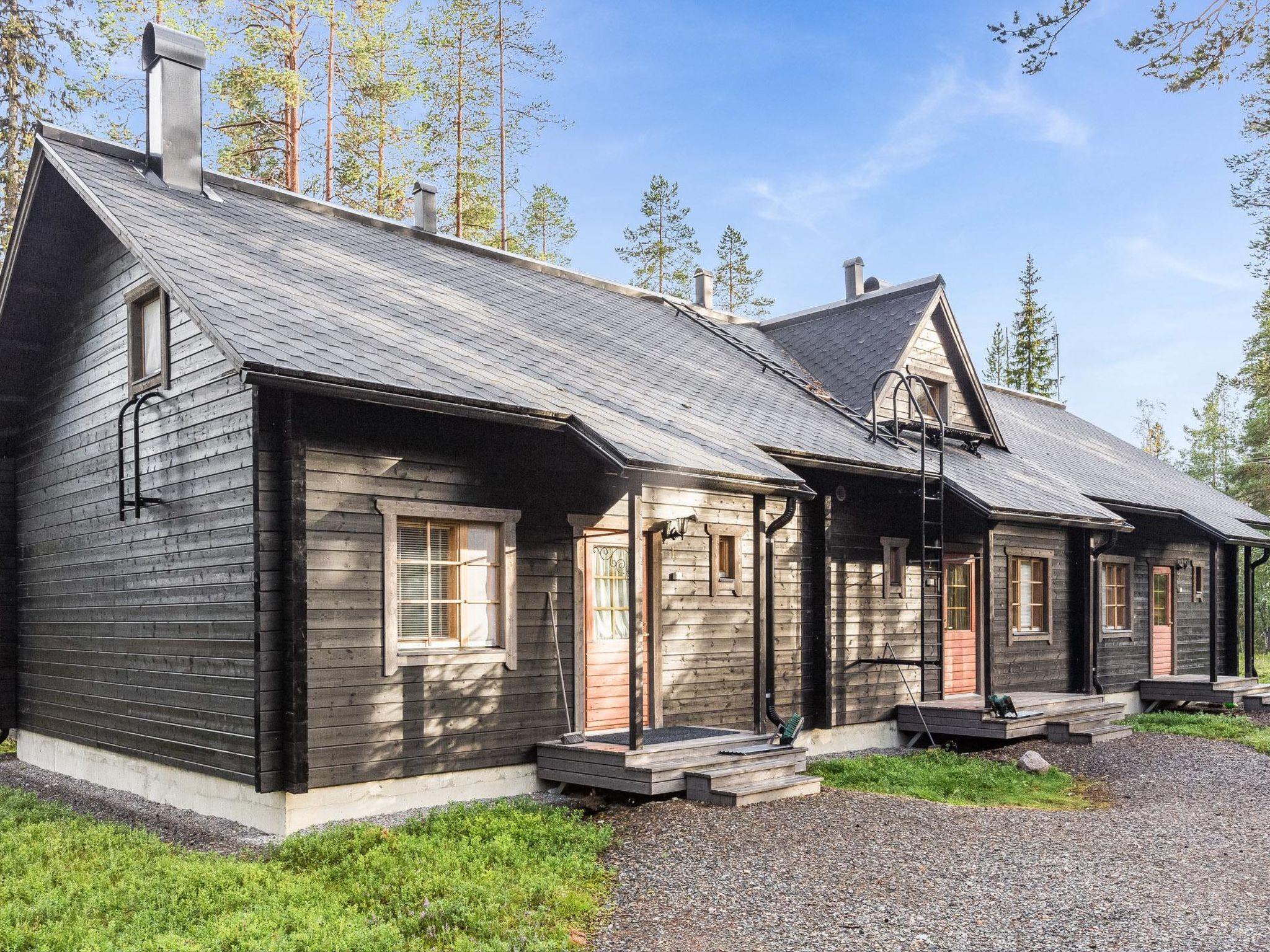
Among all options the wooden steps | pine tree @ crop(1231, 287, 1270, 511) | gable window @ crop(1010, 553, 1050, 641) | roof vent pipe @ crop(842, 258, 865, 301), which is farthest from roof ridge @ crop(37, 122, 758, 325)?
pine tree @ crop(1231, 287, 1270, 511)

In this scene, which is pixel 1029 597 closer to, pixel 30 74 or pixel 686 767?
pixel 686 767

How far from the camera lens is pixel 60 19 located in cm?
2109

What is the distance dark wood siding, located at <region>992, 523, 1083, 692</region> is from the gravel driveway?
5207mm

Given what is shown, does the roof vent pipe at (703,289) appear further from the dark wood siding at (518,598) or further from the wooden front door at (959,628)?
the dark wood siding at (518,598)

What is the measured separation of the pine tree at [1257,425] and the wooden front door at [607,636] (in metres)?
26.0

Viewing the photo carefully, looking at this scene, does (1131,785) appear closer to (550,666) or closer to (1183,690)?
(550,666)

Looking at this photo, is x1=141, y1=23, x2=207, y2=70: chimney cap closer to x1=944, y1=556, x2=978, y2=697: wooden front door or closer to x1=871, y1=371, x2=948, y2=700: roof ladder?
x1=871, y1=371, x2=948, y2=700: roof ladder

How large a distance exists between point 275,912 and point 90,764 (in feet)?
19.8

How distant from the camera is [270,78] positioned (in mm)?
21125

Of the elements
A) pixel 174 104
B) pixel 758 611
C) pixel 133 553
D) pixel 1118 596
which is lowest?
pixel 1118 596

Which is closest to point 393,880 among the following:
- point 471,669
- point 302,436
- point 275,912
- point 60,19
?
point 275,912

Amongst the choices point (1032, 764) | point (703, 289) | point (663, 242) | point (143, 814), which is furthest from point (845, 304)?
point (663, 242)

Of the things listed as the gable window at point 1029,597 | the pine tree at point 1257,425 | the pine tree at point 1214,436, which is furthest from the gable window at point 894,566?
the pine tree at point 1214,436

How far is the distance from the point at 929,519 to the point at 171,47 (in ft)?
33.1
